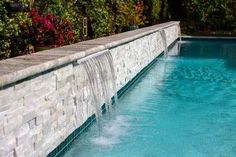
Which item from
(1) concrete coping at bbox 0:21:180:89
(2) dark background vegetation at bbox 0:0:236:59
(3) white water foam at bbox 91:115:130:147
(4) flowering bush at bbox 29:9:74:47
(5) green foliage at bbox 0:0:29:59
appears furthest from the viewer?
(4) flowering bush at bbox 29:9:74:47

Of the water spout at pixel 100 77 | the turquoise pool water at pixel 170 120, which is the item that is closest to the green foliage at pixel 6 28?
the water spout at pixel 100 77

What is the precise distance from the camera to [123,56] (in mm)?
11469

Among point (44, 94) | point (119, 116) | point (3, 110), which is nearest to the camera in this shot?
point (3, 110)

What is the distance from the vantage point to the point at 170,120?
9.16m

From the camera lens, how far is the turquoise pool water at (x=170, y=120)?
7125 millimetres

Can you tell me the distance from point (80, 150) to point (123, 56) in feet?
16.0

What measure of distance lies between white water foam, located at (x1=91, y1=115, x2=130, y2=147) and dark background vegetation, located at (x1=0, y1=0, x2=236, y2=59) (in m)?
3.10

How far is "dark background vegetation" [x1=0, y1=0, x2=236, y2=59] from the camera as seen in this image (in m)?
10.8

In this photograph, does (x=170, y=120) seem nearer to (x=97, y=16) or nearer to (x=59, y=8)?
(x=59, y=8)

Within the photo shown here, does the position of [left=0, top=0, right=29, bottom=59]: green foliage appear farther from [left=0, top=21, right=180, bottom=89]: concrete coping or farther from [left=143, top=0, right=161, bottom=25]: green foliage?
[left=143, top=0, right=161, bottom=25]: green foliage

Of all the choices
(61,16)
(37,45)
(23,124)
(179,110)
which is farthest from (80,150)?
(61,16)

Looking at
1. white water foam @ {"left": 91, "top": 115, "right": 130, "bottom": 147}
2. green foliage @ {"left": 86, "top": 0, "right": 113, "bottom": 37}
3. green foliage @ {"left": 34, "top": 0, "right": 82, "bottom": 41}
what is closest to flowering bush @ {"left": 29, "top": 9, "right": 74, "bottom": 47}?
green foliage @ {"left": 34, "top": 0, "right": 82, "bottom": 41}

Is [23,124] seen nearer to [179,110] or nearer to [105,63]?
[105,63]

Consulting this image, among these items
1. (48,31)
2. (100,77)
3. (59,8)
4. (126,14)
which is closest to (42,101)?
(100,77)
